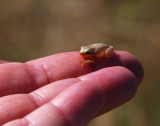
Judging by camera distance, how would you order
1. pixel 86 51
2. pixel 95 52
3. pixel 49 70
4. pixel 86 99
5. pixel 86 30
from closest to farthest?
pixel 86 99, pixel 49 70, pixel 86 51, pixel 95 52, pixel 86 30

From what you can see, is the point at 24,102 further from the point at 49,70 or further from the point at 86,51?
the point at 86,51

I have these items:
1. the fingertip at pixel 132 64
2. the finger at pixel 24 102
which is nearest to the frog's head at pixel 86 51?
the fingertip at pixel 132 64

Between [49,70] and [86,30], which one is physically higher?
[49,70]

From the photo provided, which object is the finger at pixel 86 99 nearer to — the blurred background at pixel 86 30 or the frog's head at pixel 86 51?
the frog's head at pixel 86 51

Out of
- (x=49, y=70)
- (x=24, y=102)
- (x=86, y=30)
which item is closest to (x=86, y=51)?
(x=49, y=70)

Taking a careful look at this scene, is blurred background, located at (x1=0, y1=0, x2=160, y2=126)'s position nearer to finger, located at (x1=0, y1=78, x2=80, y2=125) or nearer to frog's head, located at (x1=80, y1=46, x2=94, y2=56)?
frog's head, located at (x1=80, y1=46, x2=94, y2=56)

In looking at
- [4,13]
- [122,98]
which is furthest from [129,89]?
[4,13]
